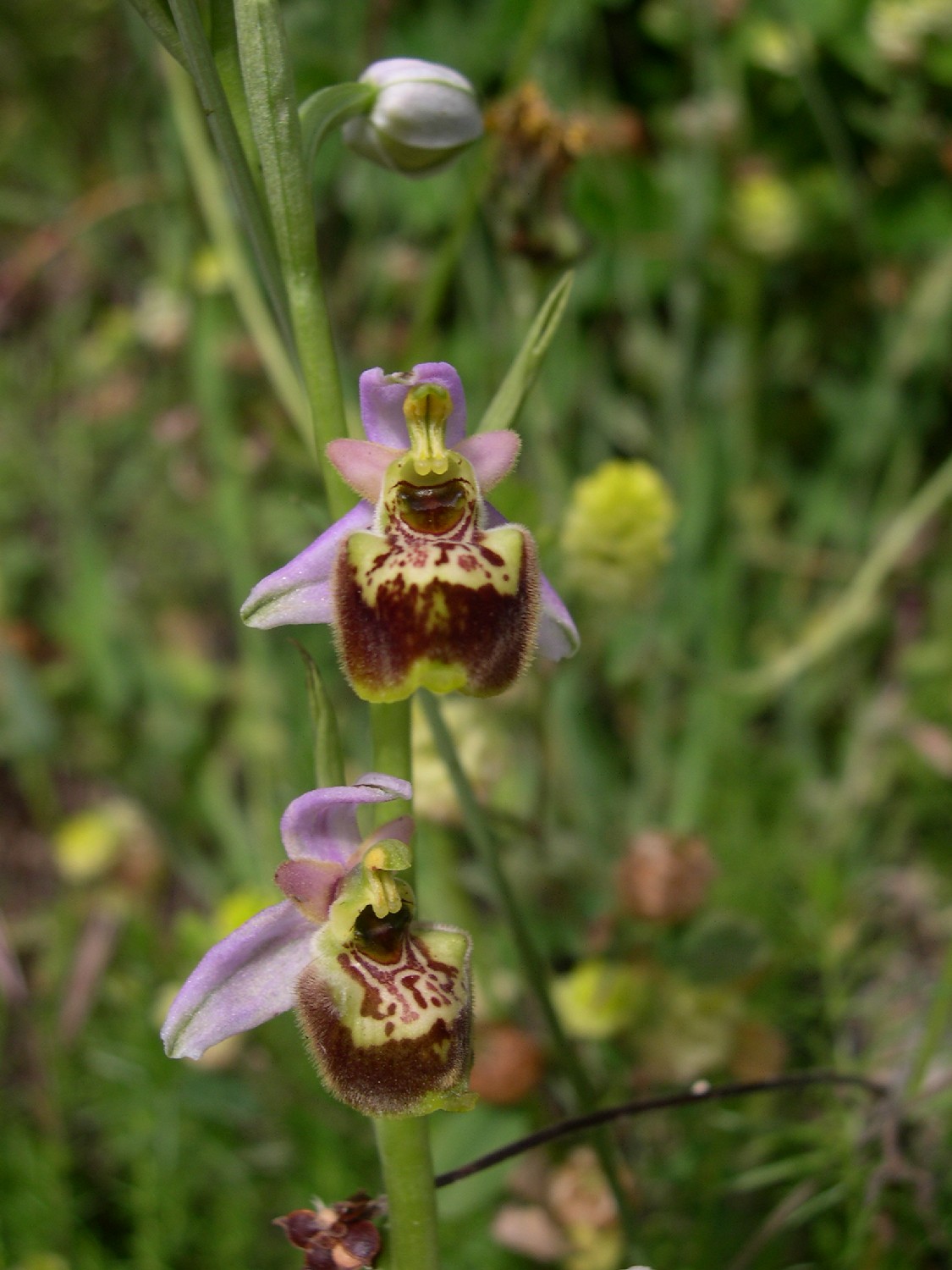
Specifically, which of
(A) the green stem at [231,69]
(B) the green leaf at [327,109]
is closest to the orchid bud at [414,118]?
(B) the green leaf at [327,109]

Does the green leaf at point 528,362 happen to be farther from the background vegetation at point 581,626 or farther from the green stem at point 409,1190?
Answer: the green stem at point 409,1190

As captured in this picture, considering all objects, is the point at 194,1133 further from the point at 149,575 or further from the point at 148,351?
the point at 148,351

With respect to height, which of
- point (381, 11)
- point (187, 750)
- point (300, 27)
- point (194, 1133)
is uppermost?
point (300, 27)

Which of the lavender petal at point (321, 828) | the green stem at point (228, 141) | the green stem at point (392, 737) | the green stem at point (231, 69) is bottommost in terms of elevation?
the lavender petal at point (321, 828)

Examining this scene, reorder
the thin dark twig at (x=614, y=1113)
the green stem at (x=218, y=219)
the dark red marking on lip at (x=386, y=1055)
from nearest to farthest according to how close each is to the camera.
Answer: the dark red marking on lip at (x=386, y=1055) → the thin dark twig at (x=614, y=1113) → the green stem at (x=218, y=219)

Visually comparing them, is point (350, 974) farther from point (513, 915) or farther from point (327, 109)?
point (327, 109)

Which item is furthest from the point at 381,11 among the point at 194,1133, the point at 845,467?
the point at 194,1133

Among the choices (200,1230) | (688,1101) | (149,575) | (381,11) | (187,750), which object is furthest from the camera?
(149,575)
